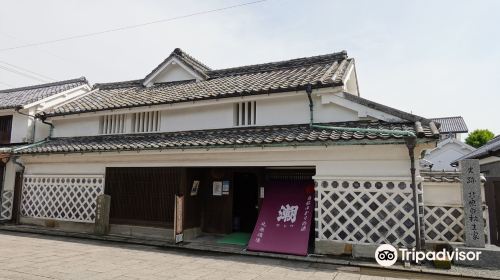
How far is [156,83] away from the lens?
1764 centimetres

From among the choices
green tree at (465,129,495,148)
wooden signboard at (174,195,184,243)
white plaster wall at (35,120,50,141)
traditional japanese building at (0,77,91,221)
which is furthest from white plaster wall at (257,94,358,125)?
green tree at (465,129,495,148)

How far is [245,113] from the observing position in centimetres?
1217

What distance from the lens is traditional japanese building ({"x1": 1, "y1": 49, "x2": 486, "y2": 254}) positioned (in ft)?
29.2

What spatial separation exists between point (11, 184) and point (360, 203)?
15.9m

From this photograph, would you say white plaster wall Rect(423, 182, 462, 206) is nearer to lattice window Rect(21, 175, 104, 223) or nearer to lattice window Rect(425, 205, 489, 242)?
lattice window Rect(425, 205, 489, 242)

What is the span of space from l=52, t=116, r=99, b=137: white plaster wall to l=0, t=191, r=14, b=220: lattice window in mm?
3416

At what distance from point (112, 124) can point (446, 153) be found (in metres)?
38.1

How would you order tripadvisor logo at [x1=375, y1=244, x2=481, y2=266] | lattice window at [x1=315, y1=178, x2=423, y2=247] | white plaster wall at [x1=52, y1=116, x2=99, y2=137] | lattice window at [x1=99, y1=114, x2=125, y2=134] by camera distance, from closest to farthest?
tripadvisor logo at [x1=375, y1=244, x2=481, y2=266], lattice window at [x1=315, y1=178, x2=423, y2=247], lattice window at [x1=99, y1=114, x2=125, y2=134], white plaster wall at [x1=52, y1=116, x2=99, y2=137]

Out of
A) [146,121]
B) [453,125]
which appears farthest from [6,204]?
[453,125]

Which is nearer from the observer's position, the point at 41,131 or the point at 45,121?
the point at 45,121

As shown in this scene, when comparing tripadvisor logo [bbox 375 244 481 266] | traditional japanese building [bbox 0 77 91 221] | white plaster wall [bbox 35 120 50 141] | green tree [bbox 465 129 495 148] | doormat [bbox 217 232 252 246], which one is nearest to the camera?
tripadvisor logo [bbox 375 244 481 266]

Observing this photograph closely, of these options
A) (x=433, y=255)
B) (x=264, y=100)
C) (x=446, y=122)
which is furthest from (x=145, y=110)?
(x=446, y=122)

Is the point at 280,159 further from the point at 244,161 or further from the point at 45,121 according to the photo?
the point at 45,121

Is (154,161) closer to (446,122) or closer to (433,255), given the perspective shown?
(433,255)
